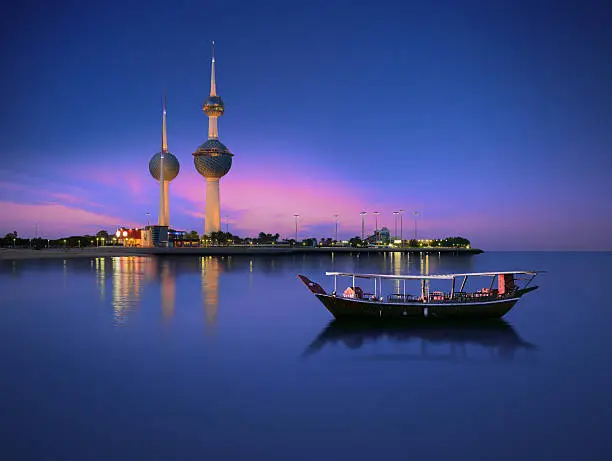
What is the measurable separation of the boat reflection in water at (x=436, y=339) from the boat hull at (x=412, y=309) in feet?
2.64

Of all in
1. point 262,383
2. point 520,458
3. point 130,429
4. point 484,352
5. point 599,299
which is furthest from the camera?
point 599,299

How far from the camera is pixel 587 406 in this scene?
56.7 ft

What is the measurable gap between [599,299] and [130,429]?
53486 millimetres

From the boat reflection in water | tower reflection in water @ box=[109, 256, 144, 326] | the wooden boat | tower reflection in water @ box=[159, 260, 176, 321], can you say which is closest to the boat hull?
the wooden boat

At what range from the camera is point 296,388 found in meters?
18.5

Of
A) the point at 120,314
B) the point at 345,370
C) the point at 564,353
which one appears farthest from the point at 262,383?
the point at 120,314

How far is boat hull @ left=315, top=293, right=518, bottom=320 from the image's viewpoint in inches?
1156

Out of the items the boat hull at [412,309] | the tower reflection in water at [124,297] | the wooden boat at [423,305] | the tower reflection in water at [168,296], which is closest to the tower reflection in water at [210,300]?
the tower reflection in water at [168,296]

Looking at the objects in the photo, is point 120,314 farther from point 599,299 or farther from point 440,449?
point 599,299

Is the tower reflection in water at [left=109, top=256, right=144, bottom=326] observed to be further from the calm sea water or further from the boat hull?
the boat hull

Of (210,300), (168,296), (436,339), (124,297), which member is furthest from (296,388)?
(124,297)

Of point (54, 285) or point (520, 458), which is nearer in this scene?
point (520, 458)

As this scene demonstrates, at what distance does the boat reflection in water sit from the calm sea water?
0.49ft

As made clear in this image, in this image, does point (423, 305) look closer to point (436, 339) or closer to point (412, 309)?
point (412, 309)
